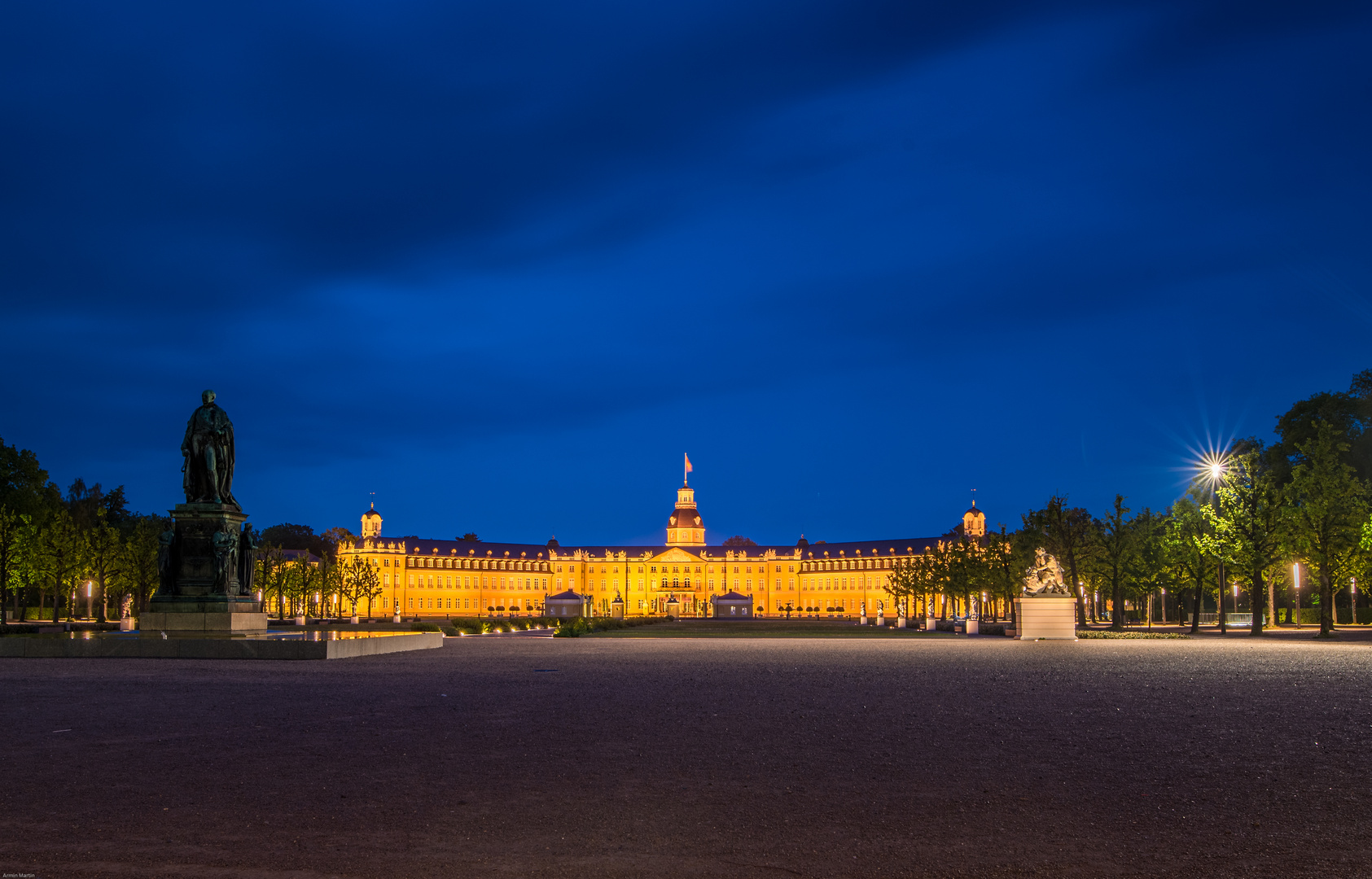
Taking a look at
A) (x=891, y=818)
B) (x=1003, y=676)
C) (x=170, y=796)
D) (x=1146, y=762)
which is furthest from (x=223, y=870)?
(x=1003, y=676)

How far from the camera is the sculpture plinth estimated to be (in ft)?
111

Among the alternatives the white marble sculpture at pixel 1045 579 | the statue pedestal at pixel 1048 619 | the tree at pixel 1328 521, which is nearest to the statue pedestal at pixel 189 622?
the statue pedestal at pixel 1048 619

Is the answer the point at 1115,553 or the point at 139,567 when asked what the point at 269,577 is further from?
the point at 1115,553

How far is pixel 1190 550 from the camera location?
251 ft

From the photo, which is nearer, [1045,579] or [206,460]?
[206,460]

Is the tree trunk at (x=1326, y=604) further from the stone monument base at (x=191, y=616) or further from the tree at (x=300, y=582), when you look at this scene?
the tree at (x=300, y=582)

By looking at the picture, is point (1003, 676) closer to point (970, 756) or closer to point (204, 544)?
point (970, 756)

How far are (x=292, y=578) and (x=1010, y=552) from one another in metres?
69.9

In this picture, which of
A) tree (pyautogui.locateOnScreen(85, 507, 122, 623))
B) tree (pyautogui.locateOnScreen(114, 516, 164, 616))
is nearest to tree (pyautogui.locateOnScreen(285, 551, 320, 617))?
tree (pyautogui.locateOnScreen(114, 516, 164, 616))

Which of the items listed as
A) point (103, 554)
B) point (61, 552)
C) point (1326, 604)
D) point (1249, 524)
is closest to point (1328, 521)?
point (1249, 524)

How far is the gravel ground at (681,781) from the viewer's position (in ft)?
27.0

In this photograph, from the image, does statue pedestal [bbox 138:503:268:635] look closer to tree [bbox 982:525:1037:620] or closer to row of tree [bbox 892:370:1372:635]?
row of tree [bbox 892:370:1372:635]

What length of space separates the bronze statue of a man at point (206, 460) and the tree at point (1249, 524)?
179 feet

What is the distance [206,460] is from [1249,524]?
187 ft
